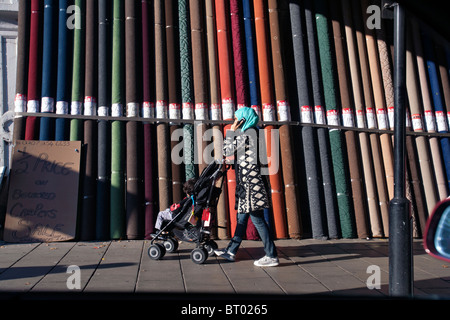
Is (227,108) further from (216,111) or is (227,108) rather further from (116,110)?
(116,110)

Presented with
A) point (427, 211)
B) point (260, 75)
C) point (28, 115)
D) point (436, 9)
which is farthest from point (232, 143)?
point (427, 211)

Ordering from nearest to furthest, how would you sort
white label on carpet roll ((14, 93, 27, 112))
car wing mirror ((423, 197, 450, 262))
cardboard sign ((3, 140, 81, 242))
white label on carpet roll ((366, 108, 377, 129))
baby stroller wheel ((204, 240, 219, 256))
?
car wing mirror ((423, 197, 450, 262)), baby stroller wheel ((204, 240, 219, 256)), cardboard sign ((3, 140, 81, 242)), white label on carpet roll ((14, 93, 27, 112)), white label on carpet roll ((366, 108, 377, 129))

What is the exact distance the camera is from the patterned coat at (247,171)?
4.26m

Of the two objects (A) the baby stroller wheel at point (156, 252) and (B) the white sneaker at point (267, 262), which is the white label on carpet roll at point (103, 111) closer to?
(A) the baby stroller wheel at point (156, 252)

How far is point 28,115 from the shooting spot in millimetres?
5605

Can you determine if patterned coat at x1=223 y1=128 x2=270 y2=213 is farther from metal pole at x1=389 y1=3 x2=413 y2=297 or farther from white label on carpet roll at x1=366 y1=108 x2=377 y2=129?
white label on carpet roll at x1=366 y1=108 x2=377 y2=129

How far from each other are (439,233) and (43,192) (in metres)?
5.00

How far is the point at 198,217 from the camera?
4.57 meters

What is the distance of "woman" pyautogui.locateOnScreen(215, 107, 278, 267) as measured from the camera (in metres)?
4.28

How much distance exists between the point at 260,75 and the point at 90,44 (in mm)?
2513

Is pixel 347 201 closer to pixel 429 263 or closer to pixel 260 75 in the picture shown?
pixel 429 263

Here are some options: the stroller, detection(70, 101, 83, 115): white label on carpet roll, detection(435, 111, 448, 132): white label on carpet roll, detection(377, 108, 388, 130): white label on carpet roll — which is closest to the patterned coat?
the stroller

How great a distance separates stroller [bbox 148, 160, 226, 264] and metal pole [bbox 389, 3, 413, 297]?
192 centimetres

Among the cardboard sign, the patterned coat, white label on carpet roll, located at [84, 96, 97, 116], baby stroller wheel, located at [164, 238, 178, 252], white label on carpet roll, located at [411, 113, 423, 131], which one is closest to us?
the patterned coat
